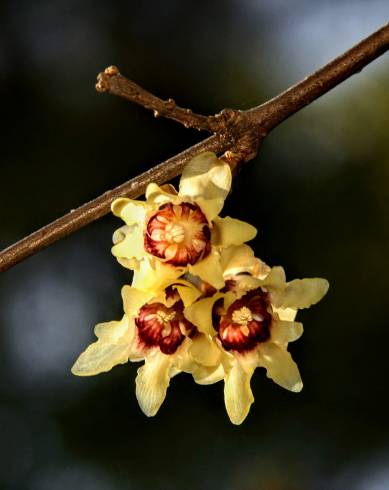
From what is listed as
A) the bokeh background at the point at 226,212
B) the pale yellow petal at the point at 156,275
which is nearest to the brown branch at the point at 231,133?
the pale yellow petal at the point at 156,275

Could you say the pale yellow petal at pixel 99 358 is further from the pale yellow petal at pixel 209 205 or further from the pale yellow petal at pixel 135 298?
the pale yellow petal at pixel 209 205

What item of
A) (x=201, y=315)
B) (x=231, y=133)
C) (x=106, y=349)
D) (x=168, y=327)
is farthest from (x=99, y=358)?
(x=231, y=133)

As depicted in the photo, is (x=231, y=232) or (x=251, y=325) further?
(x=251, y=325)

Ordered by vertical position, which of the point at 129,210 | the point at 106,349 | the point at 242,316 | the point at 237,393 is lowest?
the point at 237,393

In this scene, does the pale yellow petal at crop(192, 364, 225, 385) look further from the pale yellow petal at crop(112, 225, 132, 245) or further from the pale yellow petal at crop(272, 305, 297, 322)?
the pale yellow petal at crop(112, 225, 132, 245)

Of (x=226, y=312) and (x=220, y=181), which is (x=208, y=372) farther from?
(x=220, y=181)

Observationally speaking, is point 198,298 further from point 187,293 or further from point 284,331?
point 284,331
